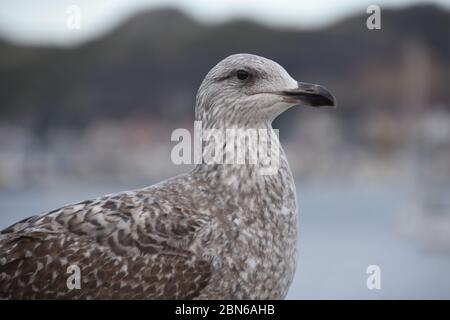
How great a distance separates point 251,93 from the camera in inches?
131

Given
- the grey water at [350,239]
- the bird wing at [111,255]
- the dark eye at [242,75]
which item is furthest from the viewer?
the grey water at [350,239]

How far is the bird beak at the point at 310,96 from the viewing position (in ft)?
10.6

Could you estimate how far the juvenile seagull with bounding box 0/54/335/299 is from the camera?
298 centimetres

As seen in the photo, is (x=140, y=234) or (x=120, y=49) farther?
(x=120, y=49)

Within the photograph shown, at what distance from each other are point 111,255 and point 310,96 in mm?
1138

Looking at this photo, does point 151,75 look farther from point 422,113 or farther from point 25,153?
point 422,113

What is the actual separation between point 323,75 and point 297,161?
24.8 ft

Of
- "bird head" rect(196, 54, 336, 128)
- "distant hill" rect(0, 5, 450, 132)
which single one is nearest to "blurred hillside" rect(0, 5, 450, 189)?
"distant hill" rect(0, 5, 450, 132)

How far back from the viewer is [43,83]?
127 feet

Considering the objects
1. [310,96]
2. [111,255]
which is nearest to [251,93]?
[310,96]

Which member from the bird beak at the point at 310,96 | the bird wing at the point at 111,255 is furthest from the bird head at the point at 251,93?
the bird wing at the point at 111,255

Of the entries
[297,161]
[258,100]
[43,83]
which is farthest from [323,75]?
[258,100]

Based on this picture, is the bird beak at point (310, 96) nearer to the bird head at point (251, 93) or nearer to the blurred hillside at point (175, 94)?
the bird head at point (251, 93)

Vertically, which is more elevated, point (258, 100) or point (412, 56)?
point (412, 56)
